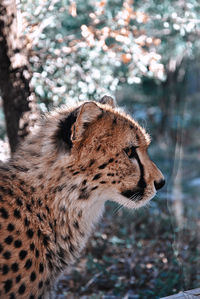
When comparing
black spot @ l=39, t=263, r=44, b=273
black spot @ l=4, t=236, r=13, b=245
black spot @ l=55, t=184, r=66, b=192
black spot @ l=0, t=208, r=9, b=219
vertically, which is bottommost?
black spot @ l=39, t=263, r=44, b=273

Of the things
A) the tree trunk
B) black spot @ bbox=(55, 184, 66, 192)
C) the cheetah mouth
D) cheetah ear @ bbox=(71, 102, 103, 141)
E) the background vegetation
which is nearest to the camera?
cheetah ear @ bbox=(71, 102, 103, 141)

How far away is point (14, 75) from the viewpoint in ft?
12.4

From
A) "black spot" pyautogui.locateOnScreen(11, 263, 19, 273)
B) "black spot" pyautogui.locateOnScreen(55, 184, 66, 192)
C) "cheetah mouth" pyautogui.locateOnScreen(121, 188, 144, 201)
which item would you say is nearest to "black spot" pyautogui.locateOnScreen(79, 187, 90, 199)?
"black spot" pyautogui.locateOnScreen(55, 184, 66, 192)

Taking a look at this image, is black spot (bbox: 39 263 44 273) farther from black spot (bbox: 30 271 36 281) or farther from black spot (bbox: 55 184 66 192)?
black spot (bbox: 55 184 66 192)

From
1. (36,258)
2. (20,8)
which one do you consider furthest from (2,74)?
(36,258)

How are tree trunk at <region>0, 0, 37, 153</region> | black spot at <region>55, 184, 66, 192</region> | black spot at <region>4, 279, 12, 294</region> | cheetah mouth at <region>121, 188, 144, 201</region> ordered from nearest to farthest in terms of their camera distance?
black spot at <region>4, 279, 12, 294</region> → black spot at <region>55, 184, 66, 192</region> → cheetah mouth at <region>121, 188, 144, 201</region> → tree trunk at <region>0, 0, 37, 153</region>

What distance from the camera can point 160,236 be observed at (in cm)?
539

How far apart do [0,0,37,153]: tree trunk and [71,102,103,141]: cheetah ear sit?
4.47 ft

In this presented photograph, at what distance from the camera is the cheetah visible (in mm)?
2424

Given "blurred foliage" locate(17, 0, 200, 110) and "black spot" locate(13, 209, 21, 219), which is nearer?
"black spot" locate(13, 209, 21, 219)

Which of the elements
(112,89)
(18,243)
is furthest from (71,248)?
(112,89)

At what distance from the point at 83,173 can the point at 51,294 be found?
0.73m

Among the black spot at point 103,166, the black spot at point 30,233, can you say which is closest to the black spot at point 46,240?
the black spot at point 30,233

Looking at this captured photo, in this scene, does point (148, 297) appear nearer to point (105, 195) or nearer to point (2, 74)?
point (105, 195)
